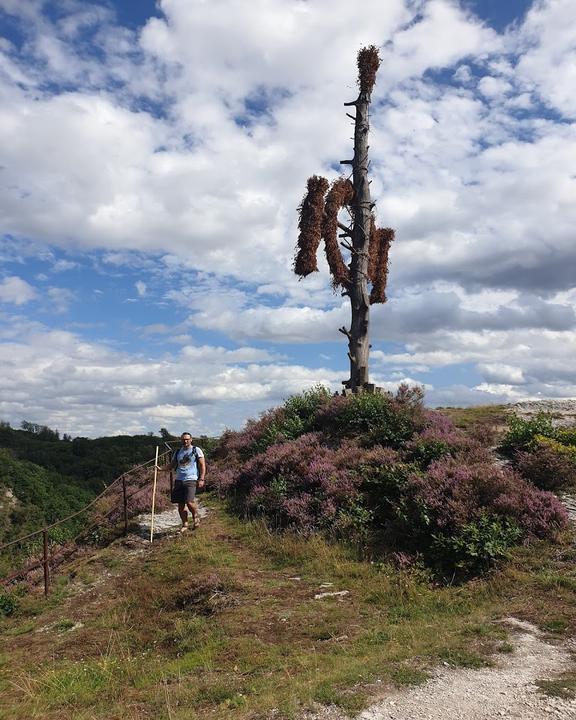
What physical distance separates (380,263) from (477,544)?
13.7 m

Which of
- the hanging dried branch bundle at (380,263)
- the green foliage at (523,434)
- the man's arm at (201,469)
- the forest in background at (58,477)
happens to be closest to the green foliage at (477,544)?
the green foliage at (523,434)

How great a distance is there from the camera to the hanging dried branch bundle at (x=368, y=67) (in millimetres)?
19578

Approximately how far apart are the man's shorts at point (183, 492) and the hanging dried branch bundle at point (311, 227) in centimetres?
910

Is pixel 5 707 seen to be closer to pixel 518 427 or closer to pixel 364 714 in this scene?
pixel 364 714

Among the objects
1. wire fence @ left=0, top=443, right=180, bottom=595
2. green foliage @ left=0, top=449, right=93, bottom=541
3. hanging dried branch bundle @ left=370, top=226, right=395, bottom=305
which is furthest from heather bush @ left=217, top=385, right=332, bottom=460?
green foliage @ left=0, top=449, right=93, bottom=541

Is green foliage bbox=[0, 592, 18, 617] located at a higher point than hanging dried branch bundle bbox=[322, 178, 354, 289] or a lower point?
lower

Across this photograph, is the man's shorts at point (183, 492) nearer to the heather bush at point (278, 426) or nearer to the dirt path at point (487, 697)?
the heather bush at point (278, 426)

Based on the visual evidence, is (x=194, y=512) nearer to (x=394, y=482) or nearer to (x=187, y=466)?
(x=187, y=466)

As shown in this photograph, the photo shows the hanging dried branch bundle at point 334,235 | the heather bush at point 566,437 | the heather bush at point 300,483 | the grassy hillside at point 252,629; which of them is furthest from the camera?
the hanging dried branch bundle at point 334,235

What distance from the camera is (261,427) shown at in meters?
18.5

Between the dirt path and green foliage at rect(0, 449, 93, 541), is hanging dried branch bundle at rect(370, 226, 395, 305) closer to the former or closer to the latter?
the dirt path

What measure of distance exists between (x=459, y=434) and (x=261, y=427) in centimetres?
677

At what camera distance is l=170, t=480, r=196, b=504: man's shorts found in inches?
480

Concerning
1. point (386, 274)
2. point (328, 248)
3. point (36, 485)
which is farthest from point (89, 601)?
point (36, 485)
